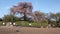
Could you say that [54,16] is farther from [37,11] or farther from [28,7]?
[28,7]

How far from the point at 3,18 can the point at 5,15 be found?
0.97 meters

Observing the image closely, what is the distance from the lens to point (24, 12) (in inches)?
1757

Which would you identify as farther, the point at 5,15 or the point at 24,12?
the point at 24,12

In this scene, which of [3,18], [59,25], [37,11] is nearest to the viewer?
[59,25]

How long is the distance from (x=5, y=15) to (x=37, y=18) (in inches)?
337

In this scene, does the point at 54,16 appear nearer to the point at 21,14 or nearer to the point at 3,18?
the point at 21,14

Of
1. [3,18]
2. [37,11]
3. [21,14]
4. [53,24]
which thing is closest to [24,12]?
[21,14]

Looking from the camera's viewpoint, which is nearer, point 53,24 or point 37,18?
point 53,24

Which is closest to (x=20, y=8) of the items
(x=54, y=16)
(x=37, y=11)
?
(x=37, y=11)

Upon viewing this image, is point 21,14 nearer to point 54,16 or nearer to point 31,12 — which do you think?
point 31,12

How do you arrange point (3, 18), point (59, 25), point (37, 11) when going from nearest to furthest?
1. point (59, 25)
2. point (3, 18)
3. point (37, 11)

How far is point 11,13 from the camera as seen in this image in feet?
143

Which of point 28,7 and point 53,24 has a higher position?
point 28,7

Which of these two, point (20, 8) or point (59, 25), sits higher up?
point (20, 8)
